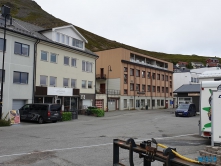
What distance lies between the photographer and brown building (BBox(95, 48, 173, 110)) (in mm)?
45750

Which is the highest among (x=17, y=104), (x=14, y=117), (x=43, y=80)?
(x=43, y=80)

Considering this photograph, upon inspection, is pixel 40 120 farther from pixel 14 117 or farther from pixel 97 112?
pixel 97 112

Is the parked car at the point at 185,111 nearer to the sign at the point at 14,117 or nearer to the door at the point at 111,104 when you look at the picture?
the door at the point at 111,104

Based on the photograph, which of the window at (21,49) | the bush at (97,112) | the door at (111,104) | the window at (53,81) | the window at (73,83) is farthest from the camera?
the door at (111,104)

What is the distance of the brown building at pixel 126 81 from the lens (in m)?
45.8

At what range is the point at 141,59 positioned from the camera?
56156 mm

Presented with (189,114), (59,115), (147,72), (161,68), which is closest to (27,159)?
(59,115)

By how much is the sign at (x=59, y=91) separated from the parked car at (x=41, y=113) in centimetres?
559

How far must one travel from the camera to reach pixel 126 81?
48.0 meters

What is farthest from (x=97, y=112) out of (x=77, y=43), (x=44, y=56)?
(x=77, y=43)

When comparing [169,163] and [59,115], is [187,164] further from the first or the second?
[59,115]

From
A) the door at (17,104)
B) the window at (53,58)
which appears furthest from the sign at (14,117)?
the window at (53,58)

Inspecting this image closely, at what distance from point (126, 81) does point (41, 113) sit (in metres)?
27.1

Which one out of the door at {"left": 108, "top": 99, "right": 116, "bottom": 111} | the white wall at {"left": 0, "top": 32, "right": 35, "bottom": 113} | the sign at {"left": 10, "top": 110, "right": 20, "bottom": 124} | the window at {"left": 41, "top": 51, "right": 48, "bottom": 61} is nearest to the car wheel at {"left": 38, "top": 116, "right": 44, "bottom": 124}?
the sign at {"left": 10, "top": 110, "right": 20, "bottom": 124}
